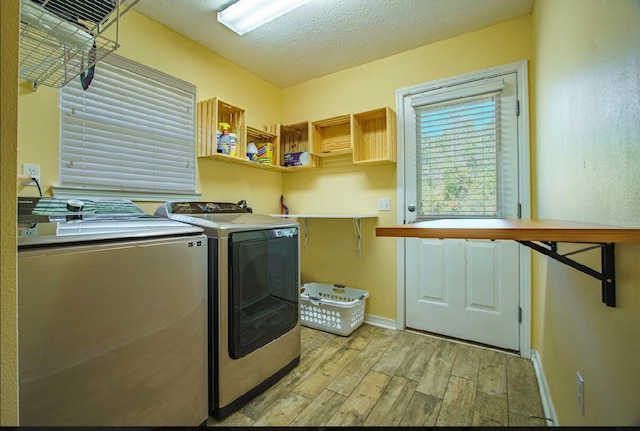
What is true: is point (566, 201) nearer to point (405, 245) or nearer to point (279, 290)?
point (405, 245)

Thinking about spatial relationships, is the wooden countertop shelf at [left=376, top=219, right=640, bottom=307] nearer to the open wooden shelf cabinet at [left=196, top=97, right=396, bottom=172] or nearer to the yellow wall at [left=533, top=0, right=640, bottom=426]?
the yellow wall at [left=533, top=0, right=640, bottom=426]

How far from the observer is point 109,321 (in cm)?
104

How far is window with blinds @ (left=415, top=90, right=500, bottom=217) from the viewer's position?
216 centimetres

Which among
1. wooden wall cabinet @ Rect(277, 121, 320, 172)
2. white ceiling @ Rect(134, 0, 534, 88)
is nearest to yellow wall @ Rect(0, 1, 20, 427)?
white ceiling @ Rect(134, 0, 534, 88)

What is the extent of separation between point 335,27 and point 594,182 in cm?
200

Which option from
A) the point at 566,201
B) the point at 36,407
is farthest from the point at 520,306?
the point at 36,407

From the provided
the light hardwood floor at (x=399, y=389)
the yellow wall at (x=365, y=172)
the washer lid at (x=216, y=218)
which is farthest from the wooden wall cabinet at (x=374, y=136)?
the light hardwood floor at (x=399, y=389)

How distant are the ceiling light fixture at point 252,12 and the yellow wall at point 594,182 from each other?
1.50 meters

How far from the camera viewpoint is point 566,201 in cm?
120

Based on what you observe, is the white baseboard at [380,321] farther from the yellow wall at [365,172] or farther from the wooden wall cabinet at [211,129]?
the wooden wall cabinet at [211,129]

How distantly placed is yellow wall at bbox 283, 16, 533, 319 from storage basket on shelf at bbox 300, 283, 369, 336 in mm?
117

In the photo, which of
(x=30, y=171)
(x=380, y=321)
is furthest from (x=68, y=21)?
(x=380, y=321)

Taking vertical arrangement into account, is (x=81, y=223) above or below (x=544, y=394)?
above

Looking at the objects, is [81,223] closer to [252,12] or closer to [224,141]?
[224,141]
